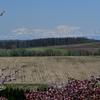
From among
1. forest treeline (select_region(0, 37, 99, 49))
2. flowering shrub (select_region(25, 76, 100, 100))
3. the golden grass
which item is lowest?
the golden grass

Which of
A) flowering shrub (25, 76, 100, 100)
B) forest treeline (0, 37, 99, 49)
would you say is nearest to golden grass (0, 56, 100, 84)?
forest treeline (0, 37, 99, 49)

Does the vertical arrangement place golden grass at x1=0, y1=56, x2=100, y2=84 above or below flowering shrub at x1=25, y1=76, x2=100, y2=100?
below

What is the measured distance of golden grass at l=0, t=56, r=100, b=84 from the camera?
22.5 meters

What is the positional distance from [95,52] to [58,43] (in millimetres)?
15498

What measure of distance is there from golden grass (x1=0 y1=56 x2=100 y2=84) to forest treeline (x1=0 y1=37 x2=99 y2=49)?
1242cm

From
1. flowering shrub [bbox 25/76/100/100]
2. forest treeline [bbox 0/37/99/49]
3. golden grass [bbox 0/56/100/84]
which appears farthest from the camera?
forest treeline [bbox 0/37/99/49]

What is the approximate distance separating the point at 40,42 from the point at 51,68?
891 inches

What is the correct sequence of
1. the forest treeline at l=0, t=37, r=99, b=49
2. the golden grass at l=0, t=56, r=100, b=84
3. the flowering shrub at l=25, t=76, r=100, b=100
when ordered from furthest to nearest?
1. the forest treeline at l=0, t=37, r=99, b=49
2. the golden grass at l=0, t=56, r=100, b=84
3. the flowering shrub at l=25, t=76, r=100, b=100

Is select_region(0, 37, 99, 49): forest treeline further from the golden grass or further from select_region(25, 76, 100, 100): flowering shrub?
select_region(25, 76, 100, 100): flowering shrub

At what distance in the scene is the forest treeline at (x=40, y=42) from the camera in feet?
A: 141

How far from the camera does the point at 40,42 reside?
4922 centimetres

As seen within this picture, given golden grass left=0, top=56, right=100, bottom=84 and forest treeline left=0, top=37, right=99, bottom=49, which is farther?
forest treeline left=0, top=37, right=99, bottom=49

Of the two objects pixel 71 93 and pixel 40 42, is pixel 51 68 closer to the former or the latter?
pixel 71 93

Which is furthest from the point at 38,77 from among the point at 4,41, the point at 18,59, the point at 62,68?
the point at 4,41
